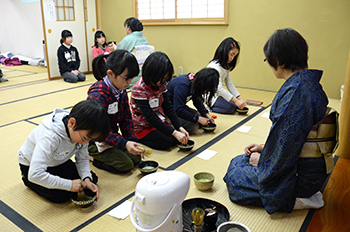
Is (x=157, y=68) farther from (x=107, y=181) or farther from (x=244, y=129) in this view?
(x=244, y=129)

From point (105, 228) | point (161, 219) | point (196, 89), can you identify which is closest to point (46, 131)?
point (105, 228)

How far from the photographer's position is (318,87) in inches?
58.9

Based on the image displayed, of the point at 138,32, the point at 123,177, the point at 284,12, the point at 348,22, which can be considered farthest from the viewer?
the point at 138,32

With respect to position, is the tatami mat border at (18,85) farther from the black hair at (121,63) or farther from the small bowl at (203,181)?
the small bowl at (203,181)

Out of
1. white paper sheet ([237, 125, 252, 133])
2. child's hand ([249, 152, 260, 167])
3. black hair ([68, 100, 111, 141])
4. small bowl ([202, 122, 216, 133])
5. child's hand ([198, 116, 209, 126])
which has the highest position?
black hair ([68, 100, 111, 141])

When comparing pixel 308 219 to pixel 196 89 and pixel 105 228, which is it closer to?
pixel 105 228

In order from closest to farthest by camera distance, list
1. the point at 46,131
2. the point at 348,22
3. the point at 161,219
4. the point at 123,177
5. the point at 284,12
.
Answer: the point at 161,219, the point at 46,131, the point at 123,177, the point at 348,22, the point at 284,12

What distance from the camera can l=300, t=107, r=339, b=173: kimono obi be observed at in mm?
1537

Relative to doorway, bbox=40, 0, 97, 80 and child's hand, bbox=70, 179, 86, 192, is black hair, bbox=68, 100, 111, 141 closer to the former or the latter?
child's hand, bbox=70, 179, 86, 192

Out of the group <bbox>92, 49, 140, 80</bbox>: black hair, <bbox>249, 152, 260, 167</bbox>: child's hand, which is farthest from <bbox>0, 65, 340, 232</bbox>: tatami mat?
<bbox>92, 49, 140, 80</bbox>: black hair

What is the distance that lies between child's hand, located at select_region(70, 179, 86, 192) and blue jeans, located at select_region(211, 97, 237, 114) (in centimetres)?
224

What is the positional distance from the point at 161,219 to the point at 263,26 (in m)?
4.08

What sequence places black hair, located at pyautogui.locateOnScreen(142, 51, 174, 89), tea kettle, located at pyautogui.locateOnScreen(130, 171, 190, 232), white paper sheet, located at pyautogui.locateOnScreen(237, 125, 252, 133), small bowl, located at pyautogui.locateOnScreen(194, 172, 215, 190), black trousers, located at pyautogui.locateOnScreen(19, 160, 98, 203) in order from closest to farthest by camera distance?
tea kettle, located at pyautogui.locateOnScreen(130, 171, 190, 232) < black trousers, located at pyautogui.locateOnScreen(19, 160, 98, 203) < small bowl, located at pyautogui.locateOnScreen(194, 172, 215, 190) < black hair, located at pyautogui.locateOnScreen(142, 51, 174, 89) < white paper sheet, located at pyautogui.locateOnScreen(237, 125, 252, 133)

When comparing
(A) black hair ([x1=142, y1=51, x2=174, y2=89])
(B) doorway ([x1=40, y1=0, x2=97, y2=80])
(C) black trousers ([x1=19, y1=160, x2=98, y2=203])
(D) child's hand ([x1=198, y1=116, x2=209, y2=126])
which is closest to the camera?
(C) black trousers ([x1=19, y1=160, x2=98, y2=203])
